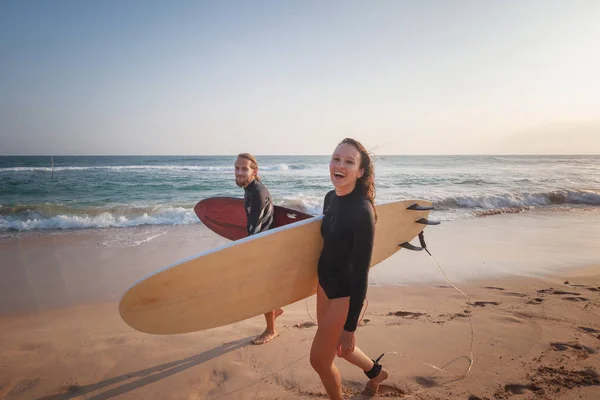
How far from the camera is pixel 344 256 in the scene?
171cm

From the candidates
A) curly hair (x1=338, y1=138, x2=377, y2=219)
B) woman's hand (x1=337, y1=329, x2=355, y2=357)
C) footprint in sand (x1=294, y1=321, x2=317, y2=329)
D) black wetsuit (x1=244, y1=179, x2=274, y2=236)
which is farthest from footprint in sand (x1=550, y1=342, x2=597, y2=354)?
black wetsuit (x1=244, y1=179, x2=274, y2=236)

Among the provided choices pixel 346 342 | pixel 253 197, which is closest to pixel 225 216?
pixel 253 197

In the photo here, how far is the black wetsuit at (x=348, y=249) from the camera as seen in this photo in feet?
5.16

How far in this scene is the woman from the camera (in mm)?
1581

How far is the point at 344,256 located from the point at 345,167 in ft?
1.64

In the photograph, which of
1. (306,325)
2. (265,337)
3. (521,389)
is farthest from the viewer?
(306,325)

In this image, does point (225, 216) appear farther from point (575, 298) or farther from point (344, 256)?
point (575, 298)

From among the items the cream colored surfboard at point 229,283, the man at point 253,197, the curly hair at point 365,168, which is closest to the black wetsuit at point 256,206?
the man at point 253,197

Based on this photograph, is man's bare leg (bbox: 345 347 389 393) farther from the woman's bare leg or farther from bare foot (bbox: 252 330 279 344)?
bare foot (bbox: 252 330 279 344)

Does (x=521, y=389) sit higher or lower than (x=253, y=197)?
lower

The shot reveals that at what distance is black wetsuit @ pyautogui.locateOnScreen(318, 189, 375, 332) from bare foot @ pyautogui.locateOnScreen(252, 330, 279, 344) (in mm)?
1374

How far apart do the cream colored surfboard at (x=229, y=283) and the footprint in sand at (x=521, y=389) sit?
1.57 meters

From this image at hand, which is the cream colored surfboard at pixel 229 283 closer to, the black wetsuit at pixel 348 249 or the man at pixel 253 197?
the black wetsuit at pixel 348 249

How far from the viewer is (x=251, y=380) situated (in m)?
2.36
